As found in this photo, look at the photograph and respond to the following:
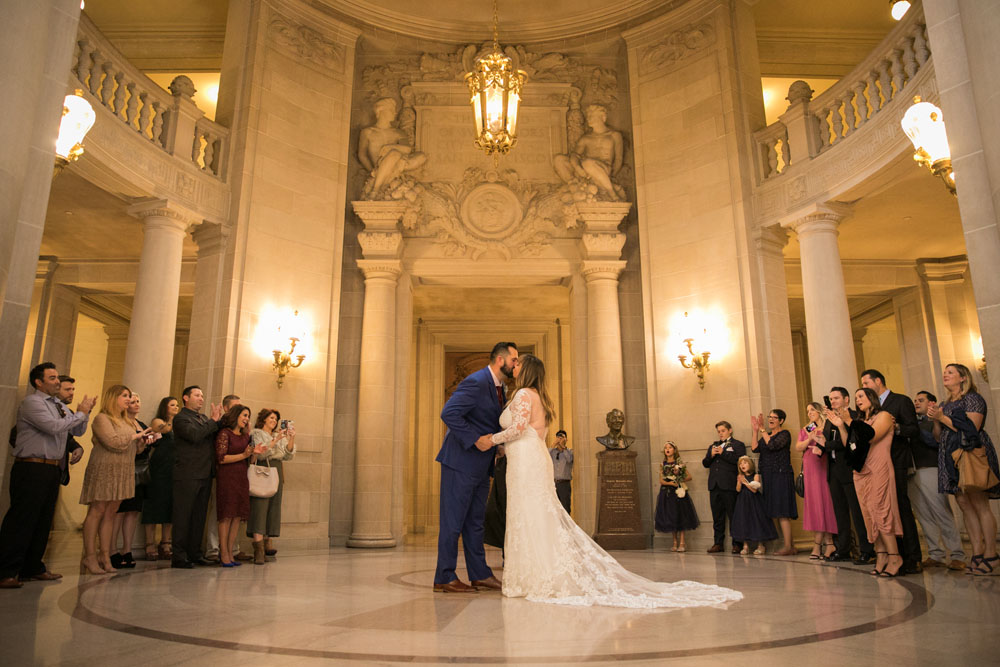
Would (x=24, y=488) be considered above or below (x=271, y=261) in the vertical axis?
below

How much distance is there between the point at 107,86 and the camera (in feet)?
26.6

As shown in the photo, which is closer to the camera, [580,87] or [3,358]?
[3,358]

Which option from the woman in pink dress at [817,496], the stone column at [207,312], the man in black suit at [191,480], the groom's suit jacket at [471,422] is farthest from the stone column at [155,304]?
the woman in pink dress at [817,496]

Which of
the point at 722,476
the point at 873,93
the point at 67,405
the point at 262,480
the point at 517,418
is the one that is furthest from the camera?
the point at 722,476

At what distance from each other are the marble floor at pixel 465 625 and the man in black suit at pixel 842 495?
1.03 meters

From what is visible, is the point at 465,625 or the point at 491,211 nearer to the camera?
the point at 465,625

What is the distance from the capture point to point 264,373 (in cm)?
966

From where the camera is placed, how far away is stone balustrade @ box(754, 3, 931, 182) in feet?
25.1

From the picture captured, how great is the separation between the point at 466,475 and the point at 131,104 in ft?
22.3

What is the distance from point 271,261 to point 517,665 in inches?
331

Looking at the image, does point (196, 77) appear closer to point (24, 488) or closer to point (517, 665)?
point (24, 488)

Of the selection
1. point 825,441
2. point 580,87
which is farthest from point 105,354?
point 825,441

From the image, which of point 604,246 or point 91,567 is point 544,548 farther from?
point 604,246

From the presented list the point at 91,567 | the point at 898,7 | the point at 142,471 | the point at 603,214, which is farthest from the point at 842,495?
the point at 898,7
